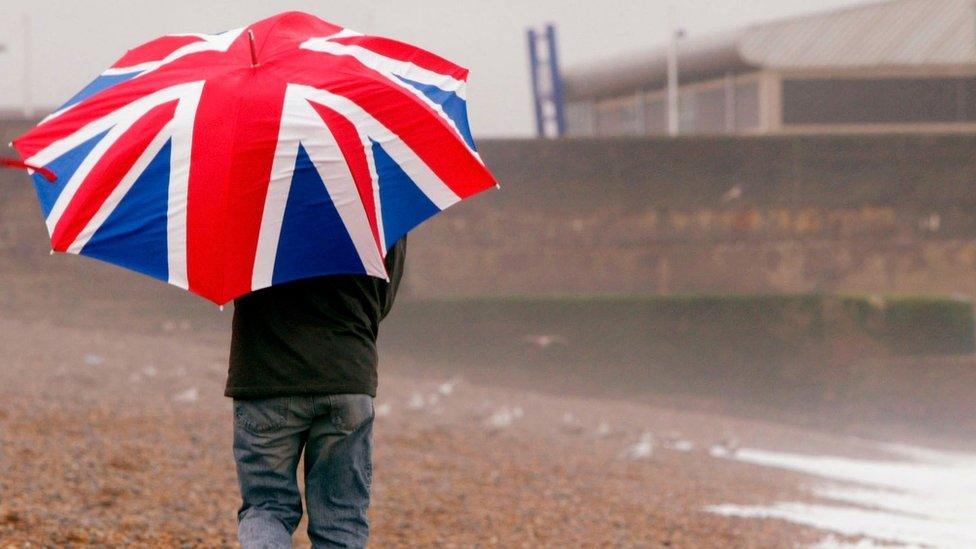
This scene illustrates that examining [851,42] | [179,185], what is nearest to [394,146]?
[179,185]

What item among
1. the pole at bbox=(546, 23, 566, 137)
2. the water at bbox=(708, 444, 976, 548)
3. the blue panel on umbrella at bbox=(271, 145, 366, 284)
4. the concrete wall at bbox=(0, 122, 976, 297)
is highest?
the pole at bbox=(546, 23, 566, 137)

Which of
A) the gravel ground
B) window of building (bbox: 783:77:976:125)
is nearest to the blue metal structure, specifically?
window of building (bbox: 783:77:976:125)

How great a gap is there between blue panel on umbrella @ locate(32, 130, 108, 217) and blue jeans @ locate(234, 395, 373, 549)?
642mm

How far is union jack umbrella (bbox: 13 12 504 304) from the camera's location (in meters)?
2.83

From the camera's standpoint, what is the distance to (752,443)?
11.7 m

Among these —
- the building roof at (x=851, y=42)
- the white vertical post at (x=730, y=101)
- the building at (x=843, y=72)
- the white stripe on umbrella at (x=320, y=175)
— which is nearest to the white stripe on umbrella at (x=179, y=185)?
the white stripe on umbrella at (x=320, y=175)

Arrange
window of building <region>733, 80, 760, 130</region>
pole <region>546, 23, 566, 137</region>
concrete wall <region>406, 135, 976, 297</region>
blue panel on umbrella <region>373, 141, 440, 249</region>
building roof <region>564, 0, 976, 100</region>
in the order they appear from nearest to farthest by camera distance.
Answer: blue panel on umbrella <region>373, 141, 440, 249</region> < concrete wall <region>406, 135, 976, 297</region> < building roof <region>564, 0, 976, 100</region> < window of building <region>733, 80, 760, 130</region> < pole <region>546, 23, 566, 137</region>

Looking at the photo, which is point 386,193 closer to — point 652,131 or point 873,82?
point 873,82

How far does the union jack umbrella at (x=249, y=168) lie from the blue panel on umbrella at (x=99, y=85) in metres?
0.05

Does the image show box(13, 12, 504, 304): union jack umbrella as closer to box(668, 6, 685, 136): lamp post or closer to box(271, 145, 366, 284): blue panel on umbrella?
box(271, 145, 366, 284): blue panel on umbrella

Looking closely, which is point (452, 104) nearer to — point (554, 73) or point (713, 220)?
point (713, 220)

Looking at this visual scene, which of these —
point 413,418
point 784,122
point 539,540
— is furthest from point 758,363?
point 539,540

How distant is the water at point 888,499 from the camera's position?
21.6ft

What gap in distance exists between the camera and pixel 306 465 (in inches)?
119
